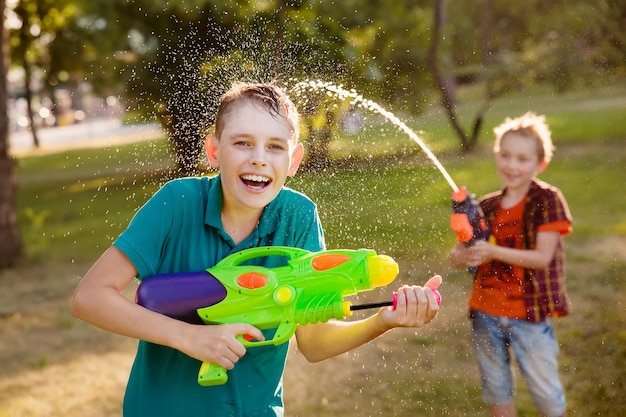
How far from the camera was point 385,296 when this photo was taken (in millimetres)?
5184

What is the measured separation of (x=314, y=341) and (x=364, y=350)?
260 cm

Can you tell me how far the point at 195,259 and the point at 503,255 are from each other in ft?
5.02

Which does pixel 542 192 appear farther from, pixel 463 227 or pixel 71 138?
pixel 71 138

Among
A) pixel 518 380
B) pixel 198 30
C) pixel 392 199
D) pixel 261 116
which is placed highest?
pixel 198 30

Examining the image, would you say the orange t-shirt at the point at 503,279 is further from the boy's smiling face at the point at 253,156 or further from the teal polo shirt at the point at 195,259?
the boy's smiling face at the point at 253,156

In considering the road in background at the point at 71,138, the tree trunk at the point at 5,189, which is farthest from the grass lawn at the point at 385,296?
the road in background at the point at 71,138

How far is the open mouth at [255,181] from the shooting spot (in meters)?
2.04

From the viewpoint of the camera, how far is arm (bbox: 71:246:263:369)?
1.81m

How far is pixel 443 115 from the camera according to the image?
1477 cm

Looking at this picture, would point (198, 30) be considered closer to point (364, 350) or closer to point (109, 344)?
point (109, 344)

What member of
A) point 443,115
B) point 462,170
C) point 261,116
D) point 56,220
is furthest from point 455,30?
point 261,116

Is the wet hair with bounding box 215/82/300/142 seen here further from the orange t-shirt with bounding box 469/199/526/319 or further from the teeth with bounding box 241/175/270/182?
the orange t-shirt with bounding box 469/199/526/319

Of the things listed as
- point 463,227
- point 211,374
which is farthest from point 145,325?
point 463,227

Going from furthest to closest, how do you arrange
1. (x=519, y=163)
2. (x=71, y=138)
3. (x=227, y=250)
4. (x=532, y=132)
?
(x=71, y=138), (x=532, y=132), (x=519, y=163), (x=227, y=250)
